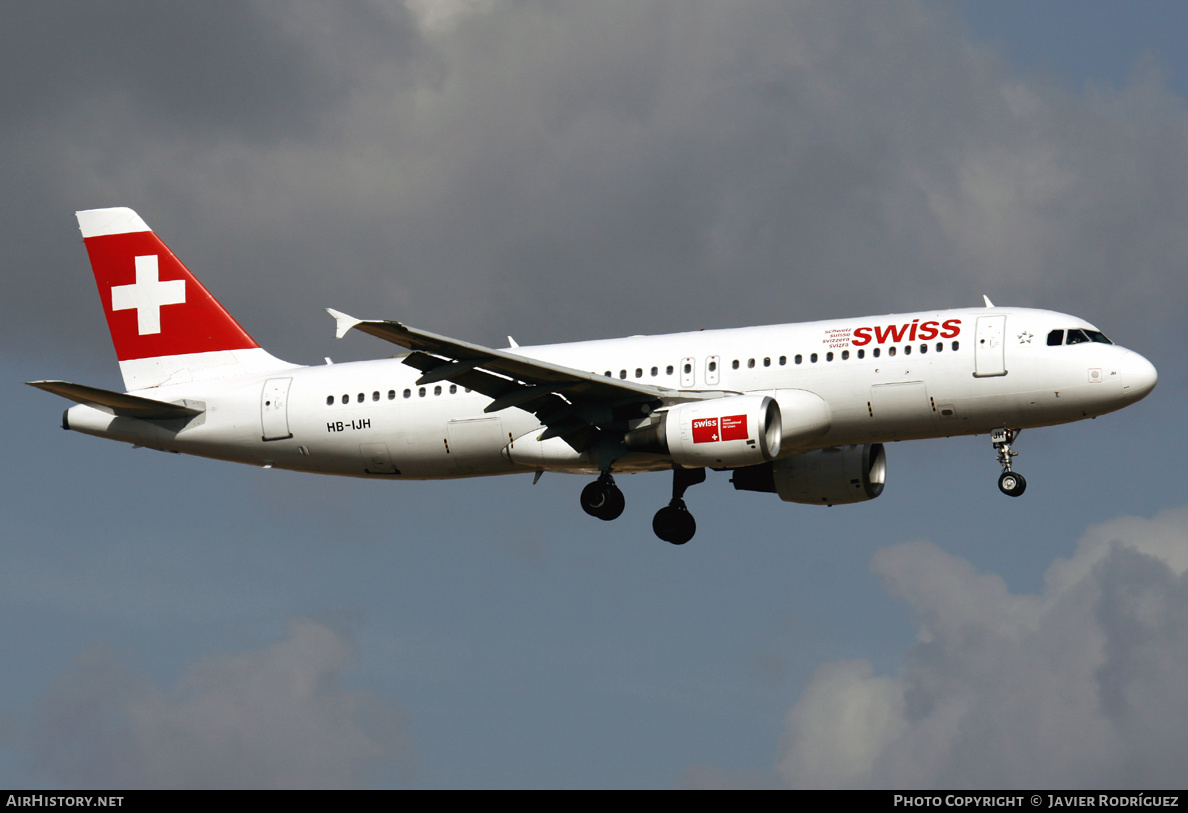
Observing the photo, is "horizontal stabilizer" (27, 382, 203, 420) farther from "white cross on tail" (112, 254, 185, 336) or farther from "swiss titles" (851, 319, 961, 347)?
"swiss titles" (851, 319, 961, 347)

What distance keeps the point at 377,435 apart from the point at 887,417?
1403 centimetres

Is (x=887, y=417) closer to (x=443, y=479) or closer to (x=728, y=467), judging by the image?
(x=728, y=467)

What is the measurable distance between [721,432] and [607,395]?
134 inches

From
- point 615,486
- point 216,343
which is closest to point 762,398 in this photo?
point 615,486

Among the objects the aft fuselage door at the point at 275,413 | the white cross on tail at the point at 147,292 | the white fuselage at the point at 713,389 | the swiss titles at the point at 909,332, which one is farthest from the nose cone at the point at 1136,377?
the white cross on tail at the point at 147,292

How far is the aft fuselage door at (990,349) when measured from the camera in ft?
138

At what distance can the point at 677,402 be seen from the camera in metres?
43.9

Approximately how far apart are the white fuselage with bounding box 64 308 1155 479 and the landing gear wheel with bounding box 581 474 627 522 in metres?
0.58

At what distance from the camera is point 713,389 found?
4422 centimetres

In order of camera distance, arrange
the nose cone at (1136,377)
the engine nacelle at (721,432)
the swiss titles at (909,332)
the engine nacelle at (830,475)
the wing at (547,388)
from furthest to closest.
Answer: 1. the engine nacelle at (830,475)
2. the swiss titles at (909,332)
3. the engine nacelle at (721,432)
4. the nose cone at (1136,377)
5. the wing at (547,388)

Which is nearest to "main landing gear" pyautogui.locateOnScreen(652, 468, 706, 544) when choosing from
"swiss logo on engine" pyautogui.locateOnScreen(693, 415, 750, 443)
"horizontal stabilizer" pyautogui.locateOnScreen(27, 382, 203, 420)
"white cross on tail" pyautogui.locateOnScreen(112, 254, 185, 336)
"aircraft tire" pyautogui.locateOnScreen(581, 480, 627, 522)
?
"aircraft tire" pyautogui.locateOnScreen(581, 480, 627, 522)

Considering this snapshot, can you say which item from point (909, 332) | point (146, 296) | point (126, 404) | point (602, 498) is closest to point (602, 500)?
point (602, 498)

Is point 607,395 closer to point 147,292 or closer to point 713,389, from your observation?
point 713,389

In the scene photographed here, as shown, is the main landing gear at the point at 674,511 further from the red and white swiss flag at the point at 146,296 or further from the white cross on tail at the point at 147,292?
the white cross on tail at the point at 147,292
